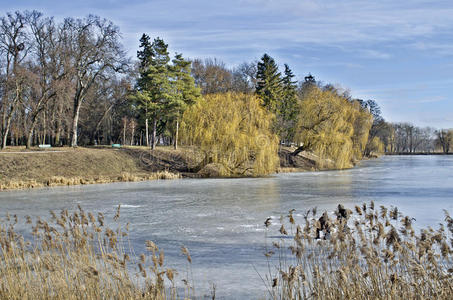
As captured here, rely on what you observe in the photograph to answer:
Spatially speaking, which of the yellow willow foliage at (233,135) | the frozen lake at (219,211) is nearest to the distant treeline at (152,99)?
the yellow willow foliage at (233,135)

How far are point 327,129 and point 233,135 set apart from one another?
1347 cm

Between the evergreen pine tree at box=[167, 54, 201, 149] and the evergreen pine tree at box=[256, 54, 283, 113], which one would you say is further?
the evergreen pine tree at box=[256, 54, 283, 113]

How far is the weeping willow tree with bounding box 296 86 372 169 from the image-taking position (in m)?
41.8

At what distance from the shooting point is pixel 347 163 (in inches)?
1674

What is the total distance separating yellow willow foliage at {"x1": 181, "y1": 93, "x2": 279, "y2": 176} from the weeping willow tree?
9.50 m

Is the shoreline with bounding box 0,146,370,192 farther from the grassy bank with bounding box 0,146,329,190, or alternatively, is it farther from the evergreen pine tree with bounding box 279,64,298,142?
the evergreen pine tree with bounding box 279,64,298,142

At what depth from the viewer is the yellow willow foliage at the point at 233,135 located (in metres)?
33.6

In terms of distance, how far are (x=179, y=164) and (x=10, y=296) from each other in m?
34.5

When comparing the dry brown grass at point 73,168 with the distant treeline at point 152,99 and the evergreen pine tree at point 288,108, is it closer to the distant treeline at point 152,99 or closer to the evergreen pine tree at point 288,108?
the distant treeline at point 152,99

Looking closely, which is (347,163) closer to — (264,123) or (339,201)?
(264,123)

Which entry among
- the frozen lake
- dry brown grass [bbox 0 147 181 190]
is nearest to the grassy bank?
dry brown grass [bbox 0 147 181 190]

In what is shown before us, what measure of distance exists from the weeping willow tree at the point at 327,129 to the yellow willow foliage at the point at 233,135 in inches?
374

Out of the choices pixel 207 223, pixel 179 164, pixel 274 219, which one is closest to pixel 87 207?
pixel 207 223

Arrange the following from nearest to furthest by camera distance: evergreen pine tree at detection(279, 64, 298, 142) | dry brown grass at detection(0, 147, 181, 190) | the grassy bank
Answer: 1. dry brown grass at detection(0, 147, 181, 190)
2. the grassy bank
3. evergreen pine tree at detection(279, 64, 298, 142)
